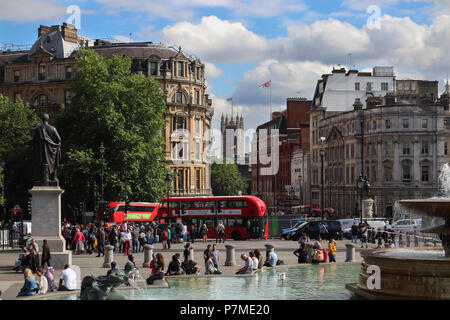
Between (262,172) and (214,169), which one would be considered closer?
(262,172)

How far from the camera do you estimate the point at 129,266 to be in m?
19.3

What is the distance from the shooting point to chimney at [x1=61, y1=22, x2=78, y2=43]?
8206cm

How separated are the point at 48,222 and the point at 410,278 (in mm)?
13965

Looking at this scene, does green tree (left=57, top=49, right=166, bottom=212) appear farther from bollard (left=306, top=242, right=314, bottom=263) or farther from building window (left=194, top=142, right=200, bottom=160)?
bollard (left=306, top=242, right=314, bottom=263)

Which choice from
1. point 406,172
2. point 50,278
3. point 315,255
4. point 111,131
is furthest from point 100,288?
point 406,172

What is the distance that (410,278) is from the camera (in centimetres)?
1719

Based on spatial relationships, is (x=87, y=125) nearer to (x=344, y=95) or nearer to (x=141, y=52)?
(x=141, y=52)

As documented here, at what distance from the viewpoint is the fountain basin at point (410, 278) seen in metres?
16.8

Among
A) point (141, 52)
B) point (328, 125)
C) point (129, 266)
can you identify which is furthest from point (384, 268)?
point (328, 125)

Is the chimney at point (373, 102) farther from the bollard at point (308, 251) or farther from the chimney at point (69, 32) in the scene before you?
the bollard at point (308, 251)

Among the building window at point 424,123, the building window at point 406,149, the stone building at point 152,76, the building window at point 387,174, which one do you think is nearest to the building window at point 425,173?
the building window at point 406,149
